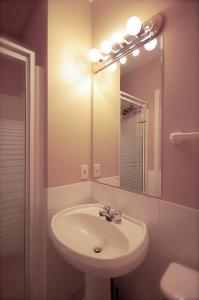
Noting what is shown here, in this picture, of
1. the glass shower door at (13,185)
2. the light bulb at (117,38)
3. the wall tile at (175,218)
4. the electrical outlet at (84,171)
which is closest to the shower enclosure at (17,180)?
the glass shower door at (13,185)

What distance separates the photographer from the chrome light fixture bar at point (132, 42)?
3.05 feet

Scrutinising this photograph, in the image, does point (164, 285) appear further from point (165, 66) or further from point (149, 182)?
point (165, 66)

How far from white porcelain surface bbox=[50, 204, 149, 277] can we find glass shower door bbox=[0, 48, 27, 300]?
0.33 m

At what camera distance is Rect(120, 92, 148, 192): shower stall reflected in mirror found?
1066mm

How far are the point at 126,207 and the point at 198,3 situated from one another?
3.84 ft

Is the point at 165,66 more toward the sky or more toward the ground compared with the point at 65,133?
more toward the sky

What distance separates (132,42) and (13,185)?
1256 mm

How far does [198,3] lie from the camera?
0.78 meters

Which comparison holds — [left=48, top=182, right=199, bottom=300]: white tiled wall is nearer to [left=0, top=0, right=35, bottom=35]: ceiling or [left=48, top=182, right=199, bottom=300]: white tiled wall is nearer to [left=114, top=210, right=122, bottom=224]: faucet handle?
[left=114, top=210, right=122, bottom=224]: faucet handle

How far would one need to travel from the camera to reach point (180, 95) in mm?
839

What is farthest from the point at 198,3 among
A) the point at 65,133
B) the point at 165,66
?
the point at 65,133

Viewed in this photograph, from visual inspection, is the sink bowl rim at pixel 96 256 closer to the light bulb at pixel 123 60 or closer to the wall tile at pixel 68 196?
the wall tile at pixel 68 196

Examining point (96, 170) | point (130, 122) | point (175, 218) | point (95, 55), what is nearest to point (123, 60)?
point (95, 55)

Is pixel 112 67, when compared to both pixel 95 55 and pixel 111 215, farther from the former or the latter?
pixel 111 215
